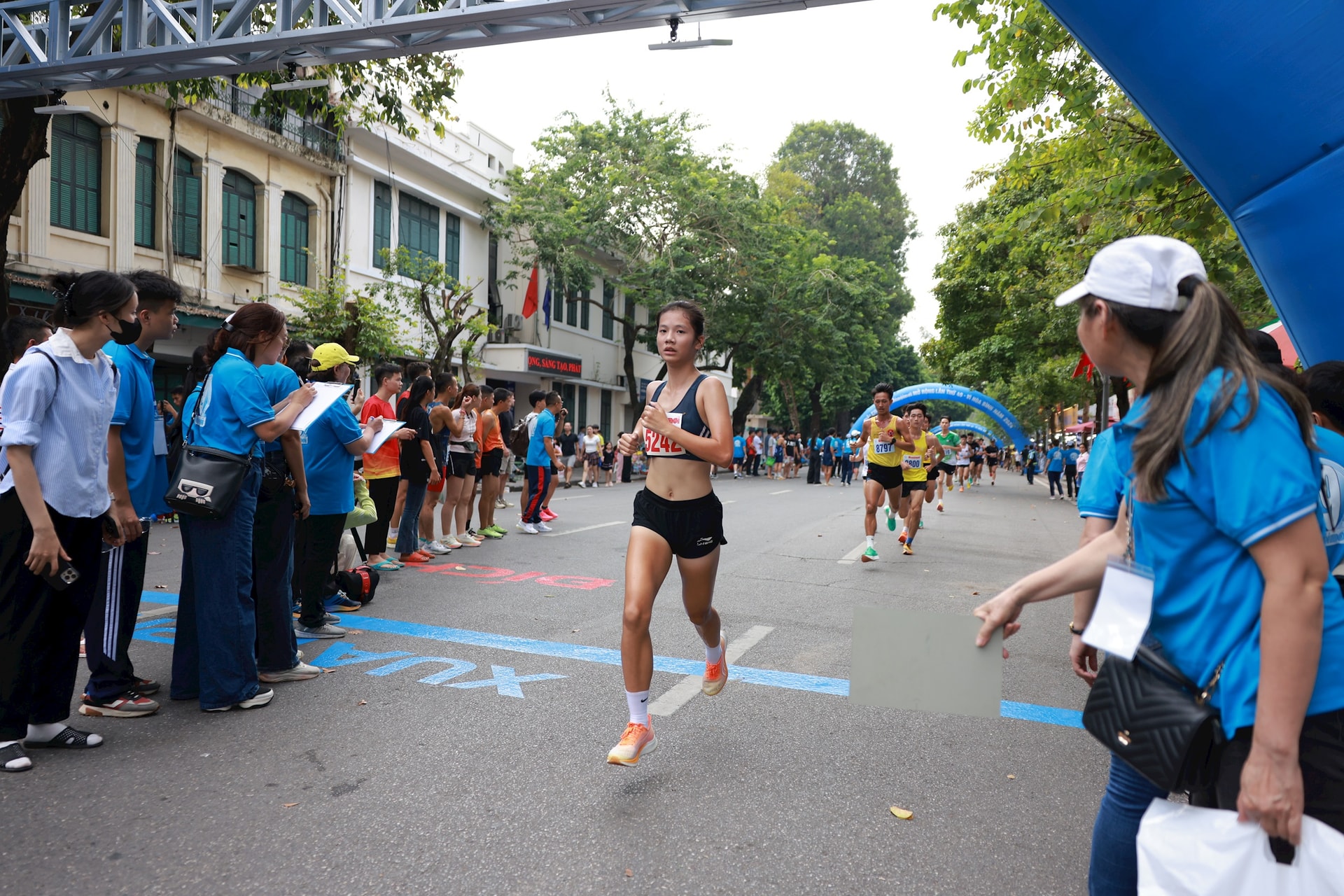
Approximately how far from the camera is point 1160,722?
1.82 metres

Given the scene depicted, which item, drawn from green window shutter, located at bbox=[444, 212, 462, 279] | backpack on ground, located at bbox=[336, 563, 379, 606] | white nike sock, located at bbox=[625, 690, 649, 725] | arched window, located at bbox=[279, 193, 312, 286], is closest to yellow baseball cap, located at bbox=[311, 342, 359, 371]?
backpack on ground, located at bbox=[336, 563, 379, 606]

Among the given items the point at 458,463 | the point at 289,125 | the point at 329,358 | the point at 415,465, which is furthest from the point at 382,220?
the point at 329,358

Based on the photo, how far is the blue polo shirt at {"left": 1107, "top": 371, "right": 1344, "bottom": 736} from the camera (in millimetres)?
1694

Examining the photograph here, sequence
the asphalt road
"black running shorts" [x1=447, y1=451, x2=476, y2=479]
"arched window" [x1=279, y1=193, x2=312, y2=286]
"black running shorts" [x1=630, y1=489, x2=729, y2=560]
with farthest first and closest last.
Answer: "arched window" [x1=279, y1=193, x2=312, y2=286] → "black running shorts" [x1=447, y1=451, x2=476, y2=479] → "black running shorts" [x1=630, y1=489, x2=729, y2=560] → the asphalt road

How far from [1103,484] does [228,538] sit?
12.5ft

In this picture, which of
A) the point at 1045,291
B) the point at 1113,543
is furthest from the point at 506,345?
the point at 1113,543

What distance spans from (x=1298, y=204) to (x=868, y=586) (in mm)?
5677

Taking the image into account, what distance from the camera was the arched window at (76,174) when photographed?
16.5 meters

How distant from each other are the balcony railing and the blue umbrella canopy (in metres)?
18.2

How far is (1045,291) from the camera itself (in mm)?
22906

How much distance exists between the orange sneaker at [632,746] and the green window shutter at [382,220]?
75.9ft

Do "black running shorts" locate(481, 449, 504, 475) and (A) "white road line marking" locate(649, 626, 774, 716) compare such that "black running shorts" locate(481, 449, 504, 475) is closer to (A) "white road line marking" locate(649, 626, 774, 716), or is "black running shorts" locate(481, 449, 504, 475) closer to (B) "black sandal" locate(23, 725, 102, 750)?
(A) "white road line marking" locate(649, 626, 774, 716)

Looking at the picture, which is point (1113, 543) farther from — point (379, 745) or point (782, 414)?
point (782, 414)

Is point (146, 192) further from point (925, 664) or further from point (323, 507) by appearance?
point (925, 664)
